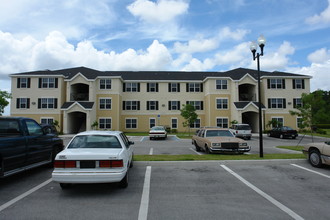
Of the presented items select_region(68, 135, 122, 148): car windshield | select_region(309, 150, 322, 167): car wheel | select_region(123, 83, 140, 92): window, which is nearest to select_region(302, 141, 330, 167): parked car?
select_region(309, 150, 322, 167): car wheel

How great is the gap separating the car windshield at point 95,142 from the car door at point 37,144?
168 cm

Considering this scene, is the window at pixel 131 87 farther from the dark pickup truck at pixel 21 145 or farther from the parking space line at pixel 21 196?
the parking space line at pixel 21 196

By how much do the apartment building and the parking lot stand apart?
23.0 meters

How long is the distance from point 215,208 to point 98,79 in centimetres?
2966

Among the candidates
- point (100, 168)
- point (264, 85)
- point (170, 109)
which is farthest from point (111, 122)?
point (100, 168)

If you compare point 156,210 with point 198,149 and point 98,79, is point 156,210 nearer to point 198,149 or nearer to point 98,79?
point 198,149

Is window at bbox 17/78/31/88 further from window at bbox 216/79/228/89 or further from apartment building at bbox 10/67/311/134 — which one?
window at bbox 216/79/228/89

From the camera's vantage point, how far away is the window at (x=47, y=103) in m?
29.3

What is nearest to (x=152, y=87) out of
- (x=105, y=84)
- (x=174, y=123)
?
(x=174, y=123)

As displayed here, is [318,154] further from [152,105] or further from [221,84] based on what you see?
[152,105]

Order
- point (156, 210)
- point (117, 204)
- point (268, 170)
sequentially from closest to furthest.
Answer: point (156, 210), point (117, 204), point (268, 170)

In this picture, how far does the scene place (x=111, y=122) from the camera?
99.8 ft

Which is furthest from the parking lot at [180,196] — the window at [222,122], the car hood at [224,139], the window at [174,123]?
the window at [174,123]

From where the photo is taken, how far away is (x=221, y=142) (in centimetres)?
1032
